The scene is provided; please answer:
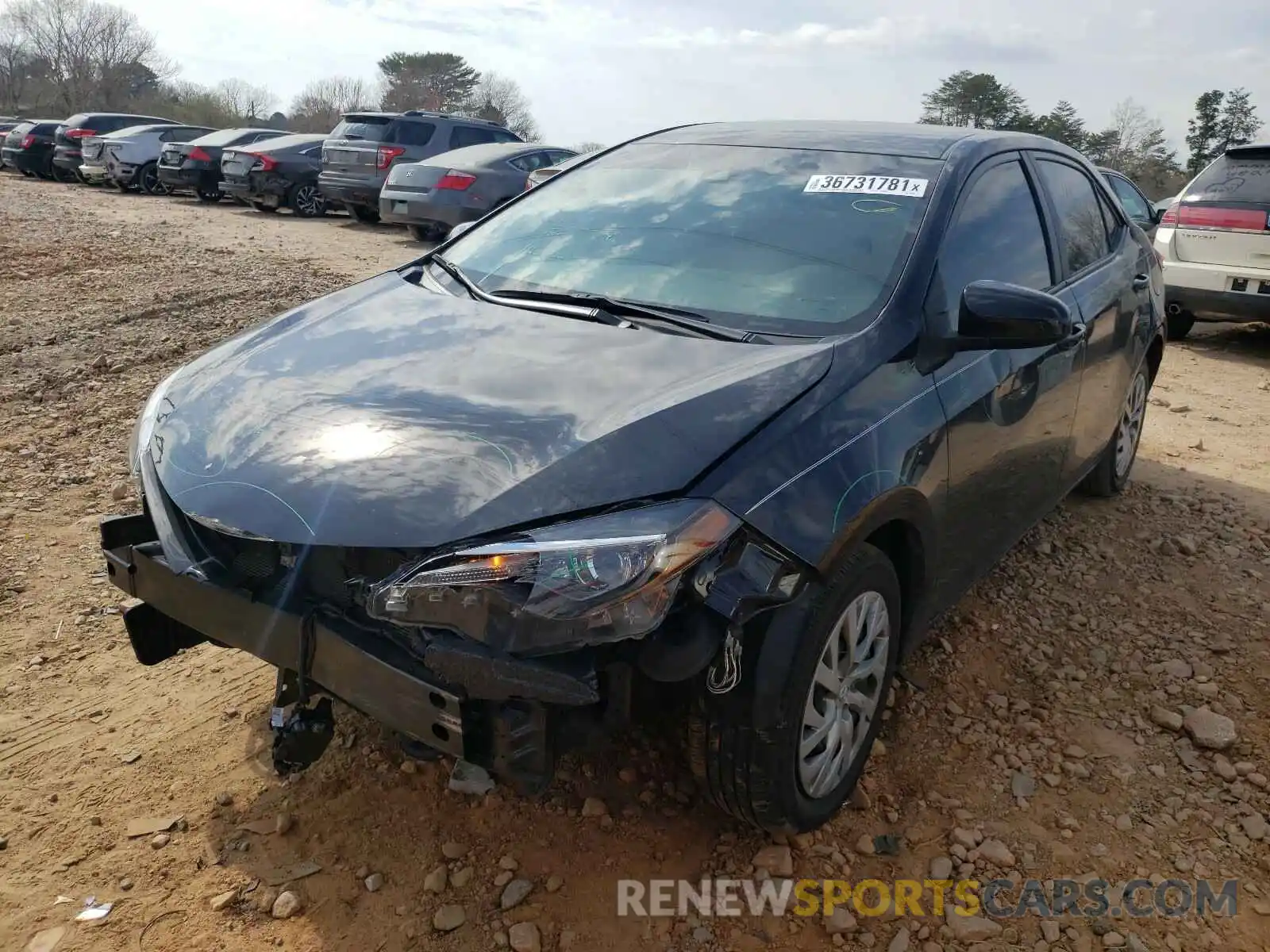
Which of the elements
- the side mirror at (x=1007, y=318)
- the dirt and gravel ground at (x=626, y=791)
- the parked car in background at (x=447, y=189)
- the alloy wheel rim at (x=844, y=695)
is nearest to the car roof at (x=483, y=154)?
the parked car in background at (x=447, y=189)

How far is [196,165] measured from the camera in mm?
18188

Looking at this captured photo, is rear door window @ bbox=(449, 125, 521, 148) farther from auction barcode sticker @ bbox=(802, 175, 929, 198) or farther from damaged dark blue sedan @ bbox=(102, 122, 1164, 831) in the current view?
auction barcode sticker @ bbox=(802, 175, 929, 198)

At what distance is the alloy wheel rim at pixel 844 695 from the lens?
2.24 m

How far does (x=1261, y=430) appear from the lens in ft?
20.2

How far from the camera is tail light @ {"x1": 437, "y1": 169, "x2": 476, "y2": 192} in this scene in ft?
38.7

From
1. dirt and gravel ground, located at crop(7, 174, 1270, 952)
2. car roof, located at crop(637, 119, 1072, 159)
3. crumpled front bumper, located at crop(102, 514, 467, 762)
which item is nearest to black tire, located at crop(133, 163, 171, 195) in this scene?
dirt and gravel ground, located at crop(7, 174, 1270, 952)

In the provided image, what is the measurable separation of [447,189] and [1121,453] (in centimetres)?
918

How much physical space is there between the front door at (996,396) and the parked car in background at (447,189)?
30.3 feet

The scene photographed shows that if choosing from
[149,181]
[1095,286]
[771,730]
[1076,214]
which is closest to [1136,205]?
[1076,214]

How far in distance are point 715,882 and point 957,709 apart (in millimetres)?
1111

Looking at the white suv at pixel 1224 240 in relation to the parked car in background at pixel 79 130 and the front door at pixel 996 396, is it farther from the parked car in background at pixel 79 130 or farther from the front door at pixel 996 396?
the parked car in background at pixel 79 130

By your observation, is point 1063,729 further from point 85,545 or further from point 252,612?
point 85,545

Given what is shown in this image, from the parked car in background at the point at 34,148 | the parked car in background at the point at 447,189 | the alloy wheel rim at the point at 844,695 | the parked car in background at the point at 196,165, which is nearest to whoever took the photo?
the alloy wheel rim at the point at 844,695

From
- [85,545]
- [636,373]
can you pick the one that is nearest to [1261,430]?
[636,373]
